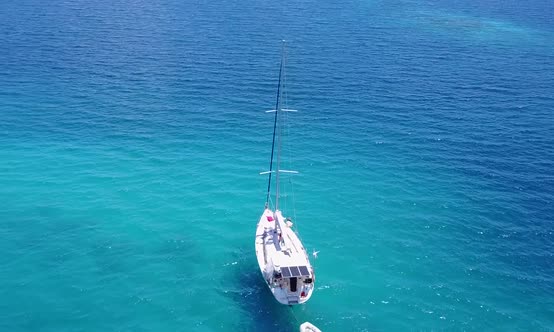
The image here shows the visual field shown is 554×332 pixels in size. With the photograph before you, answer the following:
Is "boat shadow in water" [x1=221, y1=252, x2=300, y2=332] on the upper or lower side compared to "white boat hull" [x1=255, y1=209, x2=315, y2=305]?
lower

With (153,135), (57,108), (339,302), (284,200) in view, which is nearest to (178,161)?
(153,135)

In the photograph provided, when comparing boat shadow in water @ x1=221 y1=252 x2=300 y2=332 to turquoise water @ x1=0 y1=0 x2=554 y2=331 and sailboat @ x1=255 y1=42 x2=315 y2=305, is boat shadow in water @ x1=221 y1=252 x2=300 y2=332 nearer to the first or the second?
turquoise water @ x1=0 y1=0 x2=554 y2=331

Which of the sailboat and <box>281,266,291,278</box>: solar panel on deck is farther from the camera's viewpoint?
the sailboat

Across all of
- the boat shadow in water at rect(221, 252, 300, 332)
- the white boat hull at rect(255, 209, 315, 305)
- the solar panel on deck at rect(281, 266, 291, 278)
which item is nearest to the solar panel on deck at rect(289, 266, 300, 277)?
the white boat hull at rect(255, 209, 315, 305)

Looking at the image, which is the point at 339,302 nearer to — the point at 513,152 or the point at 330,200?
the point at 330,200

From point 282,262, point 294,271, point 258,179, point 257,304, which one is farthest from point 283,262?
point 258,179

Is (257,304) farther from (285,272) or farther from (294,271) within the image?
(294,271)
